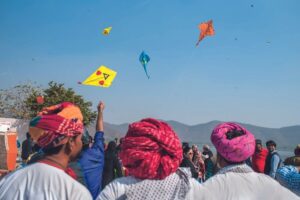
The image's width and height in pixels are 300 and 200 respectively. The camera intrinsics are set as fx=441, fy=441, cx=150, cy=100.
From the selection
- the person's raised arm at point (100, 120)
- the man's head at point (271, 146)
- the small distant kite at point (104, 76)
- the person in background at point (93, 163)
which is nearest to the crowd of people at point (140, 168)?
the person in background at point (93, 163)

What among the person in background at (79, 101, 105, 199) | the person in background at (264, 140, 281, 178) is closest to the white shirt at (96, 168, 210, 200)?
the person in background at (79, 101, 105, 199)

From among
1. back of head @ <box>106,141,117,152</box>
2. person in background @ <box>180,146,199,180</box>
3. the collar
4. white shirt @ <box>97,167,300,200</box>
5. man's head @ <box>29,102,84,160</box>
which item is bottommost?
person in background @ <box>180,146,199,180</box>

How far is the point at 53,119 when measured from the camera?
273 centimetres

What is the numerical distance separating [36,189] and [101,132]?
1.38m

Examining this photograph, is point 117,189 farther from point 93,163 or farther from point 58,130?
point 93,163

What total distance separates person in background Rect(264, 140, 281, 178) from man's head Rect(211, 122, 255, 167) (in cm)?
588

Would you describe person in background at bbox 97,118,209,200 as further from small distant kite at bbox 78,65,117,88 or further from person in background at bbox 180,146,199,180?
person in background at bbox 180,146,199,180

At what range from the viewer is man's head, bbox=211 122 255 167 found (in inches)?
130

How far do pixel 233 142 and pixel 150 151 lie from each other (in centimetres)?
84

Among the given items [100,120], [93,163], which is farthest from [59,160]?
[100,120]

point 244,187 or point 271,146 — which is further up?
point 244,187

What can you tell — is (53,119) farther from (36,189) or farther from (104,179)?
(104,179)

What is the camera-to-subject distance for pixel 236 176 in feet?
10.7

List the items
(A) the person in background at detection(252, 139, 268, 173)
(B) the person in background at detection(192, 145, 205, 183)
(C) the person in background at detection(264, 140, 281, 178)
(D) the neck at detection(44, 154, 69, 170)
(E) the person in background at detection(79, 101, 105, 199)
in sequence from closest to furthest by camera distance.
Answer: (D) the neck at detection(44, 154, 69, 170)
(E) the person in background at detection(79, 101, 105, 199)
(C) the person in background at detection(264, 140, 281, 178)
(A) the person in background at detection(252, 139, 268, 173)
(B) the person in background at detection(192, 145, 205, 183)
